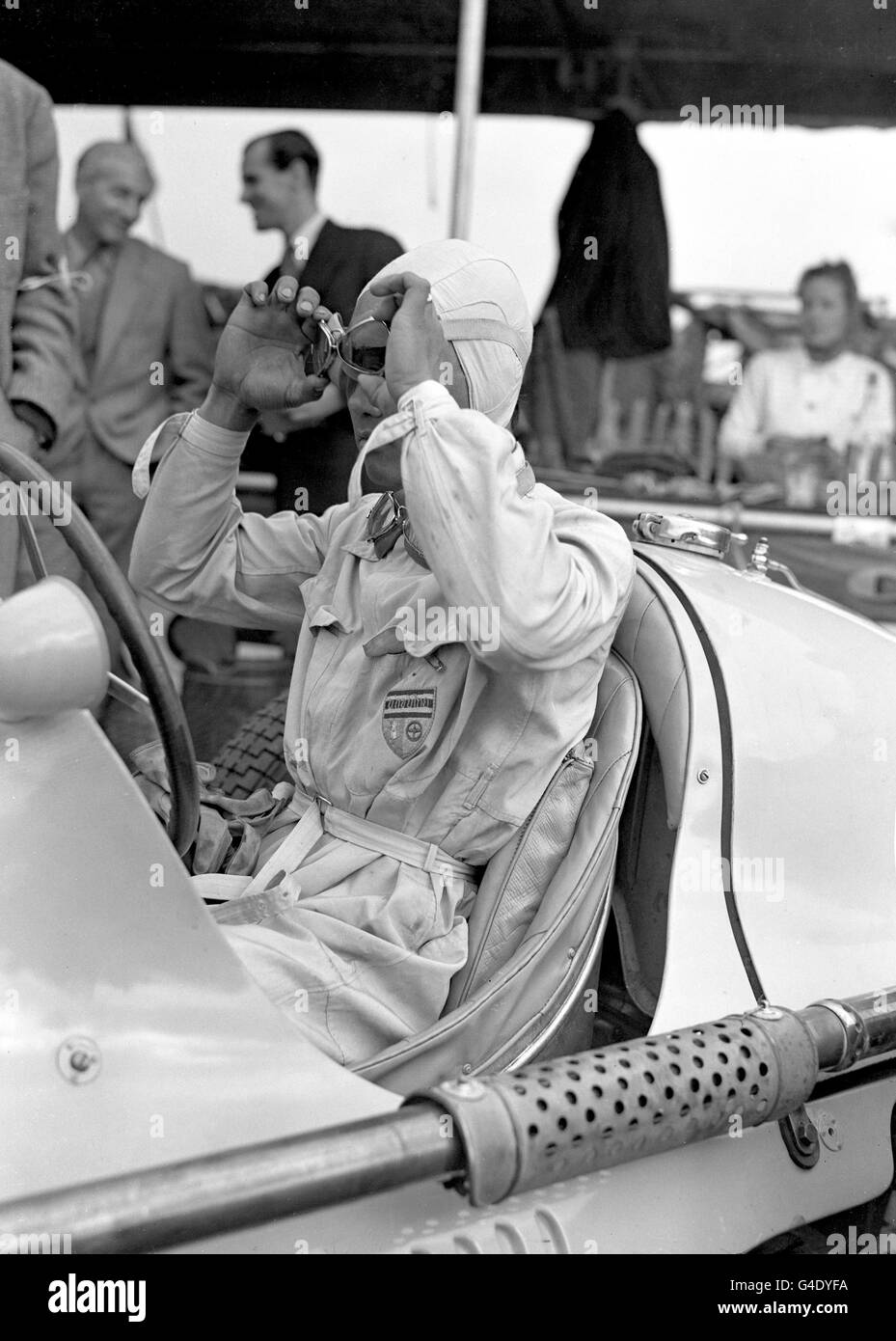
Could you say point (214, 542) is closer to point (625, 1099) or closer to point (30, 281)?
point (625, 1099)

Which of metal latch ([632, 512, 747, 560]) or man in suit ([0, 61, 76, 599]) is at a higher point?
man in suit ([0, 61, 76, 599])

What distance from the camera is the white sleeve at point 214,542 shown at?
7.30 ft

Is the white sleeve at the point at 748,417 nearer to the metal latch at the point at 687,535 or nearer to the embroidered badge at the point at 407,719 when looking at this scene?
the metal latch at the point at 687,535

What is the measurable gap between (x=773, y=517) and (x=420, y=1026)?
432 cm

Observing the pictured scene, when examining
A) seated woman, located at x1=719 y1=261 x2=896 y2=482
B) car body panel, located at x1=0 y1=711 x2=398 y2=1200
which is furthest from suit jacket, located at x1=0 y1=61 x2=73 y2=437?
seated woman, located at x1=719 y1=261 x2=896 y2=482

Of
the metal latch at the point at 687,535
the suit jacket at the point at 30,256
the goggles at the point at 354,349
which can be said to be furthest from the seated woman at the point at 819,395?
the goggles at the point at 354,349

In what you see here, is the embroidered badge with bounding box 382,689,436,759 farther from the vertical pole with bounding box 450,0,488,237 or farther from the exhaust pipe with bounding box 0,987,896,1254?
the vertical pole with bounding box 450,0,488,237

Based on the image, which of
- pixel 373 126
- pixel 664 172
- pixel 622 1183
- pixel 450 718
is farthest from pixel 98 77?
pixel 622 1183

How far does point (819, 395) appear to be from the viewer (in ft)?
20.0

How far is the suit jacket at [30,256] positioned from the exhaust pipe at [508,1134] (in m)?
2.19

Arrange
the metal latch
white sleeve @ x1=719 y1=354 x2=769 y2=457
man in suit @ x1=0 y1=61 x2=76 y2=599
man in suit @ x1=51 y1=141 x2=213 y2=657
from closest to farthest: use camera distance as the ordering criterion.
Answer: the metal latch
man in suit @ x1=0 y1=61 x2=76 y2=599
man in suit @ x1=51 y1=141 x2=213 y2=657
white sleeve @ x1=719 y1=354 x2=769 y2=457

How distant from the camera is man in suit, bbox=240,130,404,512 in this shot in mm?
4281

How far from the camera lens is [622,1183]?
1688 millimetres

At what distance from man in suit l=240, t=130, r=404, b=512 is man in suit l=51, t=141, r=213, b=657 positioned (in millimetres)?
354
